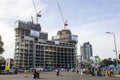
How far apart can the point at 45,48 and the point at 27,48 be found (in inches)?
646

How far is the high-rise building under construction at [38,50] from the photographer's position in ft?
503

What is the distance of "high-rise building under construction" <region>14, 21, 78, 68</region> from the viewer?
503ft

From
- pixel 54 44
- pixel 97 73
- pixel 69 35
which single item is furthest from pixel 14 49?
pixel 97 73

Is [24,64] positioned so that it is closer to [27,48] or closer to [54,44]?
[27,48]

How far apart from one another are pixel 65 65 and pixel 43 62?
24.8 meters

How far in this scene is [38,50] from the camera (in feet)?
531

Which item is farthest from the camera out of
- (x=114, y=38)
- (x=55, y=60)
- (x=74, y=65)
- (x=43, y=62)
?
(x=74, y=65)

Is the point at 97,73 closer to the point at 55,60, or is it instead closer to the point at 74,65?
the point at 55,60

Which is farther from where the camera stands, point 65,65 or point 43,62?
point 65,65

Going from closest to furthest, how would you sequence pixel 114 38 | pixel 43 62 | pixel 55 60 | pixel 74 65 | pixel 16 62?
pixel 114 38 → pixel 16 62 → pixel 43 62 → pixel 55 60 → pixel 74 65

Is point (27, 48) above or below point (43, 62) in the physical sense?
above

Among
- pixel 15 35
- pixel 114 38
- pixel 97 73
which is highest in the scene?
pixel 15 35

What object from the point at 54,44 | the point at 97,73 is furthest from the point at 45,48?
the point at 97,73

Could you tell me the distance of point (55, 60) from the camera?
172 meters
